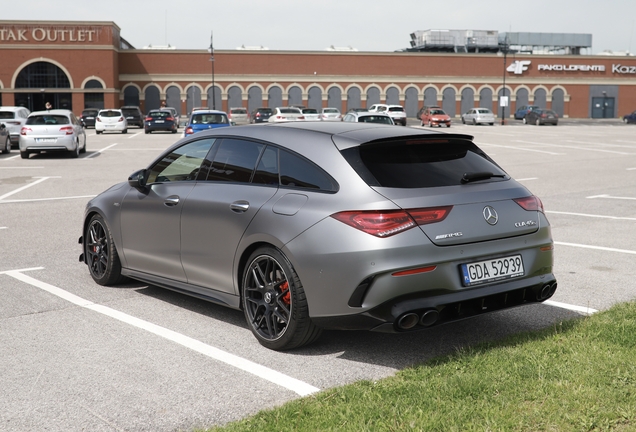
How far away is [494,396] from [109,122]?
40712 millimetres

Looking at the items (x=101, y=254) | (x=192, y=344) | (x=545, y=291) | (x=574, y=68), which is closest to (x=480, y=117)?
(x=574, y=68)

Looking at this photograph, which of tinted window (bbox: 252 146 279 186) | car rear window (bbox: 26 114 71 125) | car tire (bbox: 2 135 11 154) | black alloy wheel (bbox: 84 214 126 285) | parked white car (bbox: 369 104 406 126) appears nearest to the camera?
tinted window (bbox: 252 146 279 186)

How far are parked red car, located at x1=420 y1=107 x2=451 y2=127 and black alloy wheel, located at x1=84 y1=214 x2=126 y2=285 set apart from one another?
51.8m

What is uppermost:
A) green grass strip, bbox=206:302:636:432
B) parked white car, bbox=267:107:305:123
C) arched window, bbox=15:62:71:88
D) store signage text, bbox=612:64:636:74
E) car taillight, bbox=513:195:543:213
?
store signage text, bbox=612:64:636:74

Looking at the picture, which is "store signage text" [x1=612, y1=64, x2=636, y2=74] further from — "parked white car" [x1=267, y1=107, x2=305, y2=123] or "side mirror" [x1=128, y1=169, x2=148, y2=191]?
"side mirror" [x1=128, y1=169, x2=148, y2=191]

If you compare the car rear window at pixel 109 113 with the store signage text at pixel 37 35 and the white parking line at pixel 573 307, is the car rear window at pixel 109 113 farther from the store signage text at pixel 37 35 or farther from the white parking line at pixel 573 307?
the white parking line at pixel 573 307

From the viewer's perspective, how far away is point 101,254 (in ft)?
22.4

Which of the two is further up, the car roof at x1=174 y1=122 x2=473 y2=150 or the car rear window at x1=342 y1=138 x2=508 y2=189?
the car roof at x1=174 y1=122 x2=473 y2=150

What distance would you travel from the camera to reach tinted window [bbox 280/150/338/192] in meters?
4.69

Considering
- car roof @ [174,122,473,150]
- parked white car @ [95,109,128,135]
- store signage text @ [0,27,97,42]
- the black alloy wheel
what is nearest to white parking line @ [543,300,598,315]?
car roof @ [174,122,473,150]

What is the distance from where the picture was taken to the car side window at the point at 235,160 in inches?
209

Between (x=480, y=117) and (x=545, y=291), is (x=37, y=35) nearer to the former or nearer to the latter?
(x=480, y=117)

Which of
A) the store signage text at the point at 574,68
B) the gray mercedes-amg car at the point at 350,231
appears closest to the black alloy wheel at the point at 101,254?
the gray mercedes-amg car at the point at 350,231

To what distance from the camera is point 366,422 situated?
3594mm
